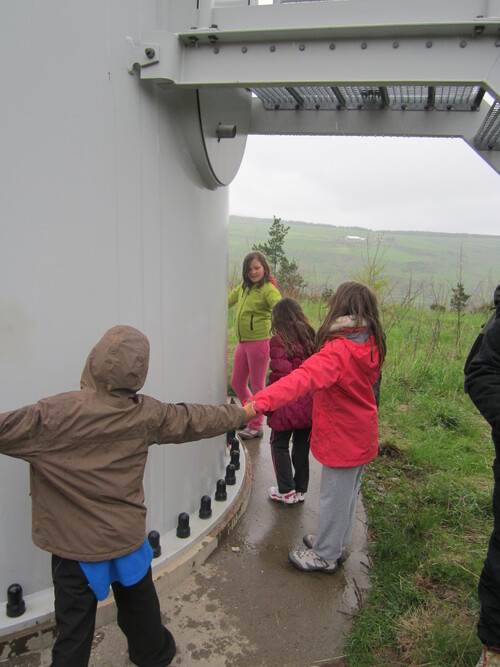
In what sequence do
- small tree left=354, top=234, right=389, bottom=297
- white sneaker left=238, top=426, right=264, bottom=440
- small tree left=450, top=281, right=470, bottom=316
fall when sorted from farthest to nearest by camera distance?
small tree left=450, top=281, right=470, bottom=316 → small tree left=354, top=234, right=389, bottom=297 → white sneaker left=238, top=426, right=264, bottom=440

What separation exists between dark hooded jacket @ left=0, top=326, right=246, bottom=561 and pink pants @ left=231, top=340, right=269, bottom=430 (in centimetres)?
244

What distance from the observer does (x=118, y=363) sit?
66.4 inches

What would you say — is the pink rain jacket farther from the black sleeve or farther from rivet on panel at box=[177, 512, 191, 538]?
rivet on panel at box=[177, 512, 191, 538]

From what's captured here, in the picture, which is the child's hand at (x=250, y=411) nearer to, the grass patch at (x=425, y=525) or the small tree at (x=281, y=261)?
the grass patch at (x=425, y=525)

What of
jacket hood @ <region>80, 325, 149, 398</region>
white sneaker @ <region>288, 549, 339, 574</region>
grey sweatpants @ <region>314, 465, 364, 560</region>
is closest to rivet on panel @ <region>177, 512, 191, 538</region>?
white sneaker @ <region>288, 549, 339, 574</region>

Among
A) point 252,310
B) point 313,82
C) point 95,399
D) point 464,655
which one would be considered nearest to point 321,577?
point 464,655

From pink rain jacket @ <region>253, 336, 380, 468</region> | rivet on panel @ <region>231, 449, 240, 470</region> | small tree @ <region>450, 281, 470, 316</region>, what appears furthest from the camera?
small tree @ <region>450, 281, 470, 316</region>

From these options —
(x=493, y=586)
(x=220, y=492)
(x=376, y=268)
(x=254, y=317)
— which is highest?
(x=376, y=268)

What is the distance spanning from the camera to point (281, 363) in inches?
123

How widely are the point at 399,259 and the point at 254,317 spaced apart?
271 inches

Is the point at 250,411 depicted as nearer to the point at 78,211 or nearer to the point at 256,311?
the point at 78,211

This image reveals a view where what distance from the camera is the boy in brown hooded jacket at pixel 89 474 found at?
1.65 m

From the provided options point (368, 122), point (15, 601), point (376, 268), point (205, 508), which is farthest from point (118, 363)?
point (376, 268)

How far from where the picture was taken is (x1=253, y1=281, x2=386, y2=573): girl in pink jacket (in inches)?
94.2
